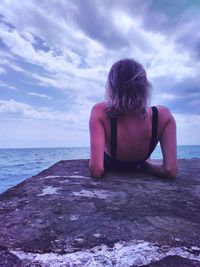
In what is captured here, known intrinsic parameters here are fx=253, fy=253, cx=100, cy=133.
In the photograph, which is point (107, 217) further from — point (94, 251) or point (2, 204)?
point (2, 204)

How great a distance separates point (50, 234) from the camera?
1.30 metres

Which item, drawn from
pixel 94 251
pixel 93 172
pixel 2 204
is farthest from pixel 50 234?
pixel 93 172

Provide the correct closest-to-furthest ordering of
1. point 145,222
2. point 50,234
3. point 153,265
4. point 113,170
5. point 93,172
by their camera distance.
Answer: point 153,265
point 50,234
point 145,222
point 93,172
point 113,170

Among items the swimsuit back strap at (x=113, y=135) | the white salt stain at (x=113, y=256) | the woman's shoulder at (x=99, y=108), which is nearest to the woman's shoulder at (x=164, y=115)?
the swimsuit back strap at (x=113, y=135)

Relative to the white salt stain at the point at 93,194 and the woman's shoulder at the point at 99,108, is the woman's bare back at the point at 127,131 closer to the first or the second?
the woman's shoulder at the point at 99,108

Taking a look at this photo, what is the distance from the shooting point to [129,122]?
2746mm

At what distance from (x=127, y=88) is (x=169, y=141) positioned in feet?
2.43

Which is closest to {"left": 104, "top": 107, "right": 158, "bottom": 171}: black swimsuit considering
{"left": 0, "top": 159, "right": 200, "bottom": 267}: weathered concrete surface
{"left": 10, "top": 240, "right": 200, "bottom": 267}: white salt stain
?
{"left": 0, "top": 159, "right": 200, "bottom": 267}: weathered concrete surface

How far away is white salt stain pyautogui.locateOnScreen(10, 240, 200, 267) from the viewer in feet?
3.47

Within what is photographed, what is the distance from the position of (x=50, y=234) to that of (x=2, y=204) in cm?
70

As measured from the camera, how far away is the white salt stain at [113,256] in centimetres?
106

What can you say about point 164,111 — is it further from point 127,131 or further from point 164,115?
point 127,131

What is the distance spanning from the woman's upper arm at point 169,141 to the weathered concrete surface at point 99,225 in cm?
44

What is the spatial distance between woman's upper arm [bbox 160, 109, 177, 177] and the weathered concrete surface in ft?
1.43
